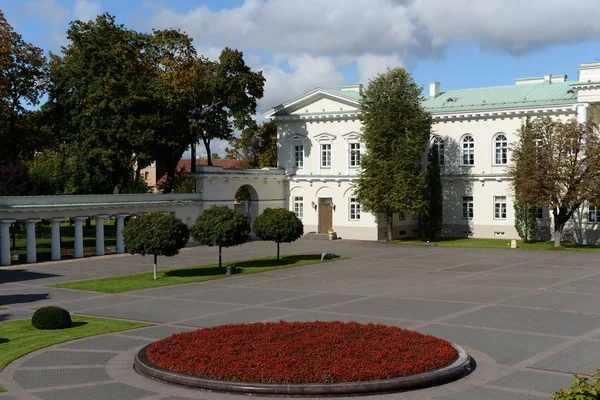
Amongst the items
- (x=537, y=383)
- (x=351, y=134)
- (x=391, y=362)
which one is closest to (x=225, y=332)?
(x=391, y=362)

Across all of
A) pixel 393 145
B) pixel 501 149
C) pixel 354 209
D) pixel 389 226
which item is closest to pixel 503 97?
pixel 501 149

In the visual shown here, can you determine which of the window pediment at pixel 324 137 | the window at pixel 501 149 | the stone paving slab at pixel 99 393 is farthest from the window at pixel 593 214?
the stone paving slab at pixel 99 393

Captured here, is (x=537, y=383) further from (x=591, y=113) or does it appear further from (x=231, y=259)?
(x=591, y=113)

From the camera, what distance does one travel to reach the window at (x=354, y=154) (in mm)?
56513

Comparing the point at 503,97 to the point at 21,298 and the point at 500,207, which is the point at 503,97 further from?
the point at 21,298

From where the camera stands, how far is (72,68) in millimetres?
48719

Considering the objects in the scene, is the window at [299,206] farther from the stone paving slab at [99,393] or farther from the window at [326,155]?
the stone paving slab at [99,393]

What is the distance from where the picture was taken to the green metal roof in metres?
51.1

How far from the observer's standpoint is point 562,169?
145ft

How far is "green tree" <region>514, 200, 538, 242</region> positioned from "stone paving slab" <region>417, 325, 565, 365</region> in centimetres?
3088

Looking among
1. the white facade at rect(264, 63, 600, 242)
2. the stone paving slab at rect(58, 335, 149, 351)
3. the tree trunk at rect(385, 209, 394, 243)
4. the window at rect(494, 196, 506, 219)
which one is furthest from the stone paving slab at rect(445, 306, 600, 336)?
the window at rect(494, 196, 506, 219)

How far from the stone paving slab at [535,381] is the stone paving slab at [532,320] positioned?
4780 millimetres

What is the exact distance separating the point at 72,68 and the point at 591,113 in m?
35.9

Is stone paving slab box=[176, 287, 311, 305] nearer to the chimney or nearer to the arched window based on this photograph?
the arched window
